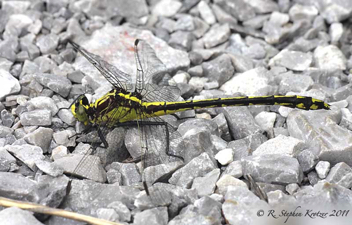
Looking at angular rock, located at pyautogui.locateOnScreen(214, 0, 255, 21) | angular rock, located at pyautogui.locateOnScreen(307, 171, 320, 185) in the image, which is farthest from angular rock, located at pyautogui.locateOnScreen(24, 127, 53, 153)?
angular rock, located at pyautogui.locateOnScreen(214, 0, 255, 21)

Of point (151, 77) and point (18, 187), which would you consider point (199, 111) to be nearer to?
point (151, 77)

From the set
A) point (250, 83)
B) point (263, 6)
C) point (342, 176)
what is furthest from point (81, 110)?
point (263, 6)

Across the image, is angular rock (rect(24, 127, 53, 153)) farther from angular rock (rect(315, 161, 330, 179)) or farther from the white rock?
angular rock (rect(315, 161, 330, 179))

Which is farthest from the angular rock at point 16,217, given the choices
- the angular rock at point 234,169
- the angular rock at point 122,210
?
the angular rock at point 234,169

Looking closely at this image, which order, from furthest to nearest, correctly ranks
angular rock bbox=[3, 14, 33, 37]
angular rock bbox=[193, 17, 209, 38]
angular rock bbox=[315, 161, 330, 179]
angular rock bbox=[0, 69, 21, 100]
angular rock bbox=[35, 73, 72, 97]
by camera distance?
angular rock bbox=[193, 17, 209, 38], angular rock bbox=[3, 14, 33, 37], angular rock bbox=[35, 73, 72, 97], angular rock bbox=[0, 69, 21, 100], angular rock bbox=[315, 161, 330, 179]

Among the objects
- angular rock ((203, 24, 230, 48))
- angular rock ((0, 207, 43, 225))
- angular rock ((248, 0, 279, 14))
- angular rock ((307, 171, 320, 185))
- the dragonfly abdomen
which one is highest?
angular rock ((248, 0, 279, 14))

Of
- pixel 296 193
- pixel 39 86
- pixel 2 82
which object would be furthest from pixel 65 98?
pixel 296 193
